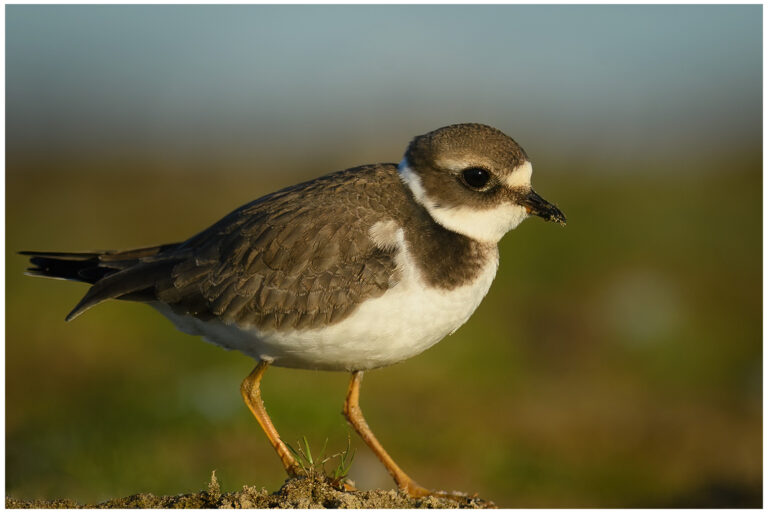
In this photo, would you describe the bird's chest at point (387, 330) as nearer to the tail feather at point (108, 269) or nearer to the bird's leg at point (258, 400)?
the bird's leg at point (258, 400)

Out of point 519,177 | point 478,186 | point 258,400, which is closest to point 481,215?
point 478,186

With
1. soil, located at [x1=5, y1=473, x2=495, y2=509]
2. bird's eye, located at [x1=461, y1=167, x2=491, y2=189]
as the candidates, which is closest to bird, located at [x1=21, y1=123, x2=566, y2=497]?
bird's eye, located at [x1=461, y1=167, x2=491, y2=189]

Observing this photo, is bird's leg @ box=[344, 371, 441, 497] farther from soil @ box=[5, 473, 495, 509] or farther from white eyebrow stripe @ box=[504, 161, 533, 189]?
white eyebrow stripe @ box=[504, 161, 533, 189]

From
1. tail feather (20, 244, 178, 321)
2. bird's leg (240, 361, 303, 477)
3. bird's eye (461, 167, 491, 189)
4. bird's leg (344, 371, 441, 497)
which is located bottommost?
bird's leg (344, 371, 441, 497)

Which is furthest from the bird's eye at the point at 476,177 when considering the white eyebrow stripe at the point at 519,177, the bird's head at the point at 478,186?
the white eyebrow stripe at the point at 519,177

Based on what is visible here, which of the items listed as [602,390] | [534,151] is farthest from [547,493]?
[534,151]

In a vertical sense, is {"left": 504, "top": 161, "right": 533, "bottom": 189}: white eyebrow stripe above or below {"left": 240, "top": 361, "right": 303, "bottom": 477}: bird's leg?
above
